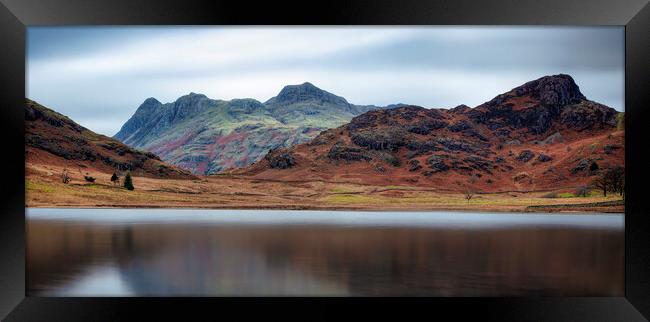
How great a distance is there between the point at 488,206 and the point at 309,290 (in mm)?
86450

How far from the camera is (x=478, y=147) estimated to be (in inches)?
6688

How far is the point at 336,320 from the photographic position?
38.7ft

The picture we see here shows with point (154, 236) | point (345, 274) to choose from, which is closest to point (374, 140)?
point (154, 236)

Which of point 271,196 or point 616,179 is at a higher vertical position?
point 616,179

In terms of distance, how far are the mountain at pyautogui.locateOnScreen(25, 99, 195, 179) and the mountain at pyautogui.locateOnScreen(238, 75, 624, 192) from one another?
2471 centimetres

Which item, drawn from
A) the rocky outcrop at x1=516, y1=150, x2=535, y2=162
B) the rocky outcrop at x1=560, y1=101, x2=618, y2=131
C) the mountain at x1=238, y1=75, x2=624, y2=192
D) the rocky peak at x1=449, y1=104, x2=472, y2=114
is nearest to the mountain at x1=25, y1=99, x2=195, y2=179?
the mountain at x1=238, y1=75, x2=624, y2=192

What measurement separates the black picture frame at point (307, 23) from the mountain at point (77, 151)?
13137cm

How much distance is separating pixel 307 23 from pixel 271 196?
11280cm

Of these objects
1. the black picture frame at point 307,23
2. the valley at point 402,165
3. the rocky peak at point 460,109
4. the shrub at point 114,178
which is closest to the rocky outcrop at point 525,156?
the valley at point 402,165

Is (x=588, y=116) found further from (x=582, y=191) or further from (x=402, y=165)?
(x=582, y=191)

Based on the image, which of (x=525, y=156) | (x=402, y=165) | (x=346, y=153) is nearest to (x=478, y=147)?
(x=525, y=156)

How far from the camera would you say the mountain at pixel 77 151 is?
464 ft

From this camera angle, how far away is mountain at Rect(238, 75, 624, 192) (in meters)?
142
